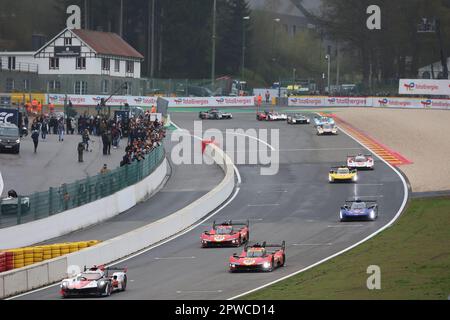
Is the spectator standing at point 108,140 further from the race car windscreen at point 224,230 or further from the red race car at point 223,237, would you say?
the race car windscreen at point 224,230

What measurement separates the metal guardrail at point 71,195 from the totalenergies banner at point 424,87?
57.0 metres

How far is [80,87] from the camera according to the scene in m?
108

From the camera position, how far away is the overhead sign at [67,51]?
112188 mm

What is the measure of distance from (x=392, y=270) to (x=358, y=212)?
14.8 meters

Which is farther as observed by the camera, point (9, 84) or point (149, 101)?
point (9, 84)

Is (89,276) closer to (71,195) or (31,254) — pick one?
(31,254)

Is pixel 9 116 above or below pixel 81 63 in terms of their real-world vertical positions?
below

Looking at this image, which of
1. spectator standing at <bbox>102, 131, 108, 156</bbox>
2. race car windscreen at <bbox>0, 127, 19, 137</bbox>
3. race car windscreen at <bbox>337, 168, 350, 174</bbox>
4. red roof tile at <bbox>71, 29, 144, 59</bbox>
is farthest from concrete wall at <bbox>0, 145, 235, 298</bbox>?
red roof tile at <bbox>71, 29, 144, 59</bbox>

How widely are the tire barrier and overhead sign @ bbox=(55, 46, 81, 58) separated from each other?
7422cm

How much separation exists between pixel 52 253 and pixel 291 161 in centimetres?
3547

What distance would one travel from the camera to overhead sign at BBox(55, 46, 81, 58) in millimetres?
112188

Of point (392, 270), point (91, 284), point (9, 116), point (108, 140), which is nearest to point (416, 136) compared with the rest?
point (108, 140)

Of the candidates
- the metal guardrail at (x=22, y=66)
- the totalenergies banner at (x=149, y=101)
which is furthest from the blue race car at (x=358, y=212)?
the metal guardrail at (x=22, y=66)
